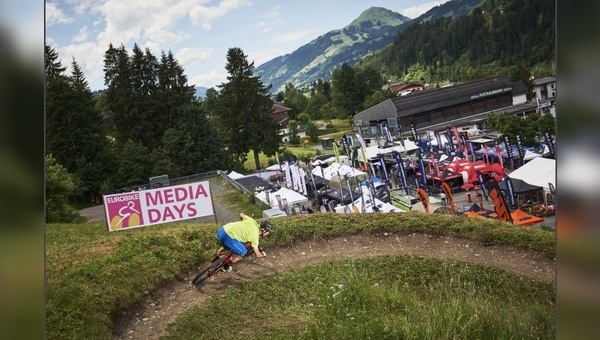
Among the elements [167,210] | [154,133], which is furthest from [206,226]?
[154,133]

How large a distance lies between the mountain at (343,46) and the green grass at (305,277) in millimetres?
1795

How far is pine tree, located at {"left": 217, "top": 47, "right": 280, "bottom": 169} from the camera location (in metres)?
6.32

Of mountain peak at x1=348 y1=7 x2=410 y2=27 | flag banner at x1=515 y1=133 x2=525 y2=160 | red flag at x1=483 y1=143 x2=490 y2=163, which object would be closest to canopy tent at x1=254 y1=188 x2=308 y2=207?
mountain peak at x1=348 y1=7 x2=410 y2=27

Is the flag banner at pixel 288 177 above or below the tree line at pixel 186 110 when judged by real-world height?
below

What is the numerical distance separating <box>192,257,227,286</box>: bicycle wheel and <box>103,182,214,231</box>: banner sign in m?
0.99

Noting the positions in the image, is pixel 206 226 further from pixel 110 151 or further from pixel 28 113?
pixel 28 113

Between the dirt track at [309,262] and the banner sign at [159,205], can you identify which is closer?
the dirt track at [309,262]

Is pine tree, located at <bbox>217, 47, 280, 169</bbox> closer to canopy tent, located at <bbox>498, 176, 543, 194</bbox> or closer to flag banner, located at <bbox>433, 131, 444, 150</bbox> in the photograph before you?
flag banner, located at <bbox>433, 131, 444, 150</bbox>

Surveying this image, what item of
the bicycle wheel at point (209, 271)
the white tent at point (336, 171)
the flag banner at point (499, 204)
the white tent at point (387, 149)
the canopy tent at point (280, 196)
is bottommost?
the flag banner at point (499, 204)

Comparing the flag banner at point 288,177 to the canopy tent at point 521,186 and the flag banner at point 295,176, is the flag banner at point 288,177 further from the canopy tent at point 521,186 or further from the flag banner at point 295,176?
the canopy tent at point 521,186

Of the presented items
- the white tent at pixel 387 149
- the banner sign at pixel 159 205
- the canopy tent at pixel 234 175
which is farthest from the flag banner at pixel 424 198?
the banner sign at pixel 159 205

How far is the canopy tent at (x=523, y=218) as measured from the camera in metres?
6.04

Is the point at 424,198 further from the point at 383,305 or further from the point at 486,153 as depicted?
the point at 383,305

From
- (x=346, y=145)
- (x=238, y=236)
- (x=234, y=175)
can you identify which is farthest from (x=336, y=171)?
(x=238, y=236)
